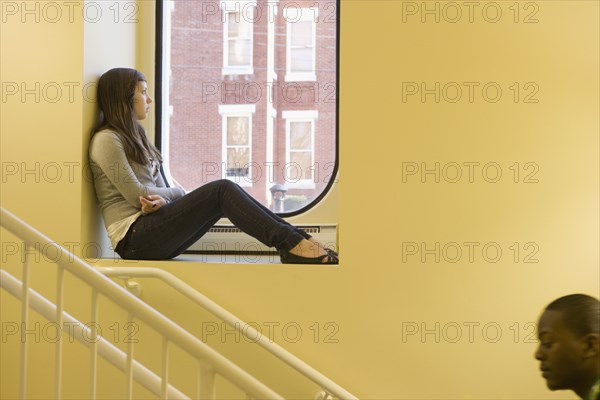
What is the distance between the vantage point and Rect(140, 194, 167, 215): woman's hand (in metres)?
3.04

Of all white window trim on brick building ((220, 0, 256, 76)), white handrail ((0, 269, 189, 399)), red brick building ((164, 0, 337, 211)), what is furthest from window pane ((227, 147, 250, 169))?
white handrail ((0, 269, 189, 399))

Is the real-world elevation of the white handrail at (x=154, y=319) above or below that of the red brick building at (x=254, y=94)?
below

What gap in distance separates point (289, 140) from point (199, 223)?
660 millimetres

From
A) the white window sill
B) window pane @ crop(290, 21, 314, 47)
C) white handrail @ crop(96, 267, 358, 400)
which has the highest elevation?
window pane @ crop(290, 21, 314, 47)

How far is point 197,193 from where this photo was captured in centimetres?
299

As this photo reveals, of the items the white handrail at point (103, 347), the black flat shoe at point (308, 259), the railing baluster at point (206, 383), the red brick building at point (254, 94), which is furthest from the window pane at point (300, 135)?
the railing baluster at point (206, 383)

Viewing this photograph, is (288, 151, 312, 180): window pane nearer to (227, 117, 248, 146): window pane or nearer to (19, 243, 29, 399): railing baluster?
(227, 117, 248, 146): window pane

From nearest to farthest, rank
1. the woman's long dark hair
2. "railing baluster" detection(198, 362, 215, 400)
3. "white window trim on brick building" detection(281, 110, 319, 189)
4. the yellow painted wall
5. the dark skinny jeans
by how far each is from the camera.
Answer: "railing baluster" detection(198, 362, 215, 400), the yellow painted wall, the dark skinny jeans, the woman's long dark hair, "white window trim on brick building" detection(281, 110, 319, 189)

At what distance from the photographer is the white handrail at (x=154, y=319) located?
181 centimetres

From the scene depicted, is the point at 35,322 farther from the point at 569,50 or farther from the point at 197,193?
the point at 569,50

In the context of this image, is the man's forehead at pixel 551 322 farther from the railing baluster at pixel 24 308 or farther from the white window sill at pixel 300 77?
the white window sill at pixel 300 77

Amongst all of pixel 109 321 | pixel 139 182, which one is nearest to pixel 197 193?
pixel 139 182

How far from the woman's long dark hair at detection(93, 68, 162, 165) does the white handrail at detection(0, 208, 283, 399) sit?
122 cm

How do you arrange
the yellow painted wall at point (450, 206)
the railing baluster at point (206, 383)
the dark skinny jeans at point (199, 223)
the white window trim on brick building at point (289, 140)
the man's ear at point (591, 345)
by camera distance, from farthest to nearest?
the white window trim on brick building at point (289, 140) < the dark skinny jeans at point (199, 223) < the yellow painted wall at point (450, 206) < the railing baluster at point (206, 383) < the man's ear at point (591, 345)
